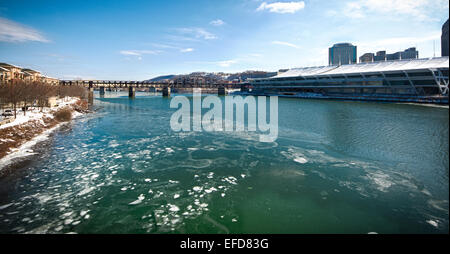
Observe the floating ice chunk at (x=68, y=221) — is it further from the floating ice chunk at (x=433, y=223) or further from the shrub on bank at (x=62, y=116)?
the shrub on bank at (x=62, y=116)

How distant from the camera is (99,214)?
7.52 metres

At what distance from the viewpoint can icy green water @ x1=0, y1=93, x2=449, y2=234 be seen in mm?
6957

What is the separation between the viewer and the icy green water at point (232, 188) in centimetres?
696

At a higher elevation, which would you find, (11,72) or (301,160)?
(11,72)

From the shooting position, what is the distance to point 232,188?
9523mm

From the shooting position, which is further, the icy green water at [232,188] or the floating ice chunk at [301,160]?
the floating ice chunk at [301,160]

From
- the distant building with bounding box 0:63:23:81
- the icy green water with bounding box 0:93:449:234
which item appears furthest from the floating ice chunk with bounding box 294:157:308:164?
the distant building with bounding box 0:63:23:81

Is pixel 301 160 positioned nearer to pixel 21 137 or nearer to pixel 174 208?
pixel 174 208

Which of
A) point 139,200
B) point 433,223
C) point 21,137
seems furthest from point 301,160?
point 21,137

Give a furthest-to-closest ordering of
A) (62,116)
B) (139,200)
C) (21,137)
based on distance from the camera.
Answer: (62,116), (21,137), (139,200)

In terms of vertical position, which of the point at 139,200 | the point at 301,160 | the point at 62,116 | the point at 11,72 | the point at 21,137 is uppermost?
the point at 11,72

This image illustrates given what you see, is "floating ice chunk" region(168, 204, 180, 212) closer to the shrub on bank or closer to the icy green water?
the icy green water

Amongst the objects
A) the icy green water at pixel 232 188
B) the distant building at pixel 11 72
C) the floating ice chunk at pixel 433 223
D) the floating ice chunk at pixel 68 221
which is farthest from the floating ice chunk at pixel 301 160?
the distant building at pixel 11 72

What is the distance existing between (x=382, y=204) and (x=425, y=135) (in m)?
15.3
